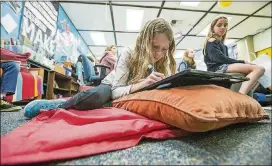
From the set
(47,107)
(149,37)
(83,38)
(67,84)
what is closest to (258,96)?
(149,37)

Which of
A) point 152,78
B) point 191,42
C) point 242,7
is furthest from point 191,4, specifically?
point 152,78

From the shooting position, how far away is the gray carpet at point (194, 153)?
0.95 ft

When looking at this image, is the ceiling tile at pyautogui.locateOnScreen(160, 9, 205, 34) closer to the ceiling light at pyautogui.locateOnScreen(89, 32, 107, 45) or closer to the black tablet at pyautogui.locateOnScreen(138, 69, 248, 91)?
the ceiling light at pyautogui.locateOnScreen(89, 32, 107, 45)

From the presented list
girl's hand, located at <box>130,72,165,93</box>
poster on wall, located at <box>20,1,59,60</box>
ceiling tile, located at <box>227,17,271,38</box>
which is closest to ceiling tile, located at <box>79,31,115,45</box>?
poster on wall, located at <box>20,1,59,60</box>

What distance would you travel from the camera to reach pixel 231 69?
1.20 m

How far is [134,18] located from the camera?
3.28 m

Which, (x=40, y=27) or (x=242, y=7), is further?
(x=242, y=7)

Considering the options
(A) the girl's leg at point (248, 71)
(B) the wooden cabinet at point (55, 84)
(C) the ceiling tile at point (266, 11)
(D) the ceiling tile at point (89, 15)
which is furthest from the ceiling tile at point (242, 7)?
(B) the wooden cabinet at point (55, 84)

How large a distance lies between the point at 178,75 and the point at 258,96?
2.04m

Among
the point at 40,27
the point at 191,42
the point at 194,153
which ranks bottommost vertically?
the point at 194,153

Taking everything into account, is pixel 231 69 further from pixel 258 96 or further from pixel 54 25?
pixel 54 25

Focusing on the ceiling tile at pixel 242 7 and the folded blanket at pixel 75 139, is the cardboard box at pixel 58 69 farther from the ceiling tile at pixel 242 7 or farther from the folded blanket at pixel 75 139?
the ceiling tile at pixel 242 7

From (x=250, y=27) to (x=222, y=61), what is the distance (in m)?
3.36

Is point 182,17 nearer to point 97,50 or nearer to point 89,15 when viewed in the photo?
point 89,15
